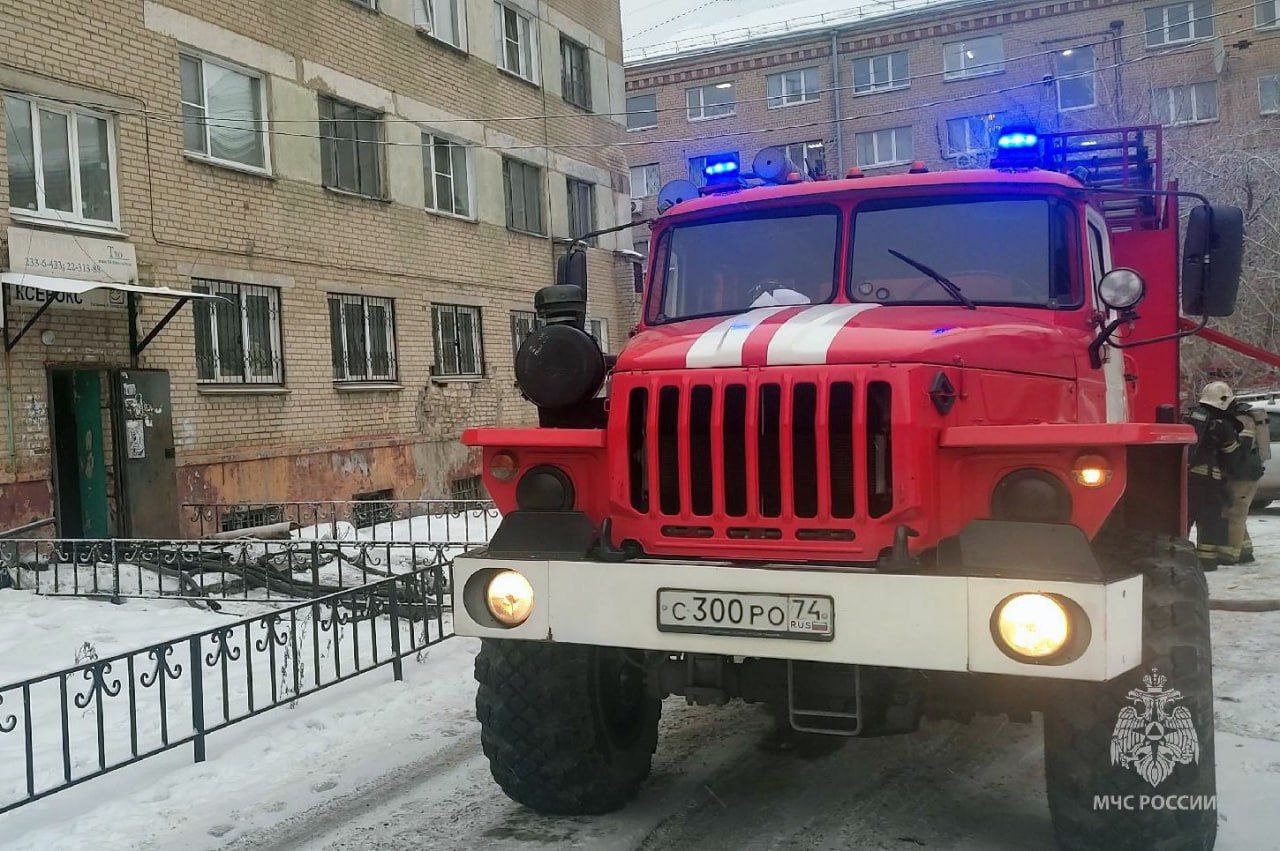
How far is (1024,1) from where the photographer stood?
35656 mm

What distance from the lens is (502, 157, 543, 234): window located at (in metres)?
19.3

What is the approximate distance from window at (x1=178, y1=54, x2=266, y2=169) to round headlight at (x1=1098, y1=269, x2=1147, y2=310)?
37.5 feet

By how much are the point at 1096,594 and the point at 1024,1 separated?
36.9 meters

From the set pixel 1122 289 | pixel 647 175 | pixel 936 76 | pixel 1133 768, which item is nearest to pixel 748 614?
pixel 1133 768

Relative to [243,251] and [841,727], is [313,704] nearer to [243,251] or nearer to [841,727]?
[841,727]

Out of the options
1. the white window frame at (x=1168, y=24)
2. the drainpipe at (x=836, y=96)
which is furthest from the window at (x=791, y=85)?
the white window frame at (x=1168, y=24)

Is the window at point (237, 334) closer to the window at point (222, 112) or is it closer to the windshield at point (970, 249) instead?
the window at point (222, 112)

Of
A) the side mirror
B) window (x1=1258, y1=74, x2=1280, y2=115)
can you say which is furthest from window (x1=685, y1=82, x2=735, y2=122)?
the side mirror

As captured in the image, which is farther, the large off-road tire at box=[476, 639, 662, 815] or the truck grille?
the large off-road tire at box=[476, 639, 662, 815]

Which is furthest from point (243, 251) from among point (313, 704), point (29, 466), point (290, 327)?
point (313, 704)

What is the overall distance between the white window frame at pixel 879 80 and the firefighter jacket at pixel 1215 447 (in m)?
30.5

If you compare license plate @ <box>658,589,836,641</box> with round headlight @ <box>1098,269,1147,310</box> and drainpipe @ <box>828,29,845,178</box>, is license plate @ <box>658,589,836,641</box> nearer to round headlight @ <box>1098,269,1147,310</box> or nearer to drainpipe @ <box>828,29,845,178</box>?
round headlight @ <box>1098,269,1147,310</box>

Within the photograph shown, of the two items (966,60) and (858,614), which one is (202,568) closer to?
(858,614)

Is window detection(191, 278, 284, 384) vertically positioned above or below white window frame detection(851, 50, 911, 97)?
below
